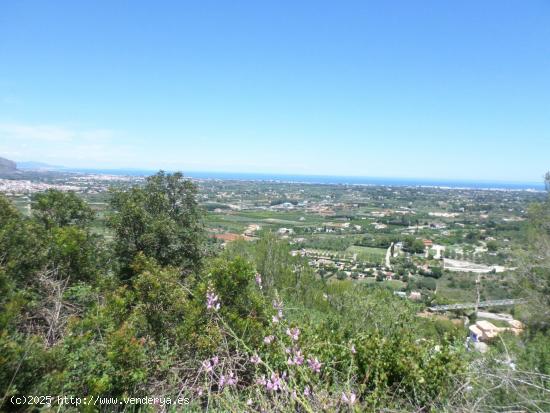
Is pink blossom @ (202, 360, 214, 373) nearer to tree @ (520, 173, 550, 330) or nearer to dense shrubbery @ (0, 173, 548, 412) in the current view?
dense shrubbery @ (0, 173, 548, 412)

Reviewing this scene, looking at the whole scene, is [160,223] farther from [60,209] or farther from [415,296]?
[415,296]

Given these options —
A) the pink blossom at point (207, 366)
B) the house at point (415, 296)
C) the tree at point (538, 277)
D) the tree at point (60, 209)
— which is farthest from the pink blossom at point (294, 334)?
the house at point (415, 296)

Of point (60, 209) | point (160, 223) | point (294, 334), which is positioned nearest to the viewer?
point (294, 334)

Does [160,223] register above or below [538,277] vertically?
above

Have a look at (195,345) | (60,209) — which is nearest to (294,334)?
(195,345)

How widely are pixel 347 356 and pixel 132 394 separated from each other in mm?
2240

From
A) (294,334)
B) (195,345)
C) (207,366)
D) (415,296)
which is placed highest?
(294,334)

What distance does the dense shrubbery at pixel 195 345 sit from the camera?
2.39 metres

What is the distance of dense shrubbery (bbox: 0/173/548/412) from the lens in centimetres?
239

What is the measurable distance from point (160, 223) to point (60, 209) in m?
3.24

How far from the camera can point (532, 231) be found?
1235 centimetres

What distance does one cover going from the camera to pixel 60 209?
9.92 metres

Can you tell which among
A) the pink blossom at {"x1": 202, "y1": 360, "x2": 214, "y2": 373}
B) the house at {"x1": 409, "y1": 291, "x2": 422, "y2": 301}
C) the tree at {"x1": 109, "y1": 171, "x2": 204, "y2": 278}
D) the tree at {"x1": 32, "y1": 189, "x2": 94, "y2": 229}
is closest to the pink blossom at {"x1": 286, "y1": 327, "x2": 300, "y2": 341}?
the pink blossom at {"x1": 202, "y1": 360, "x2": 214, "y2": 373}

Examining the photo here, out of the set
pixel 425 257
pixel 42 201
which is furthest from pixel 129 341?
pixel 425 257
